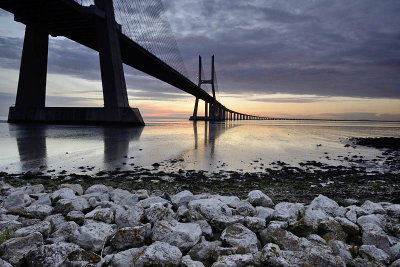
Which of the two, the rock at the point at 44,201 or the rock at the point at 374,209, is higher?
the rock at the point at 44,201

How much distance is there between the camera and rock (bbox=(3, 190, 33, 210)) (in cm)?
298

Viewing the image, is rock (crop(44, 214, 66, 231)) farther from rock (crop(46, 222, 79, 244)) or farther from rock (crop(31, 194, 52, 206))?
rock (crop(31, 194, 52, 206))

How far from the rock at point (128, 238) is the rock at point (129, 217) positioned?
27 cm

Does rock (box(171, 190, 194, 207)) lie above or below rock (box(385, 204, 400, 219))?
above

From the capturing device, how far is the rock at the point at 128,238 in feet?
7.15

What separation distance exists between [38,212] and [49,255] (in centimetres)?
109

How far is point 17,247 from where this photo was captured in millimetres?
1986

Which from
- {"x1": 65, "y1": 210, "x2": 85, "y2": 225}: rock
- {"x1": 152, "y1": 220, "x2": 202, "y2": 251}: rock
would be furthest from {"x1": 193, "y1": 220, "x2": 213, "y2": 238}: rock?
{"x1": 65, "y1": 210, "x2": 85, "y2": 225}: rock

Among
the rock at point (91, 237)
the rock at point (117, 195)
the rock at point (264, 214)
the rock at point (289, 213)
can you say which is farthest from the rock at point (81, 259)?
the rock at point (289, 213)

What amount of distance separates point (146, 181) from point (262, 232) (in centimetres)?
335

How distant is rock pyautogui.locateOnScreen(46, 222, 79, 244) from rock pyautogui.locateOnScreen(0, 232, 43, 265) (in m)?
0.14

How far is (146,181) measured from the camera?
5348 millimetres

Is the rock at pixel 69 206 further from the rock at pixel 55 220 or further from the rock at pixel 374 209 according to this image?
the rock at pixel 374 209

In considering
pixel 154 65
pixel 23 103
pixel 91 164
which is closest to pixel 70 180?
pixel 91 164
